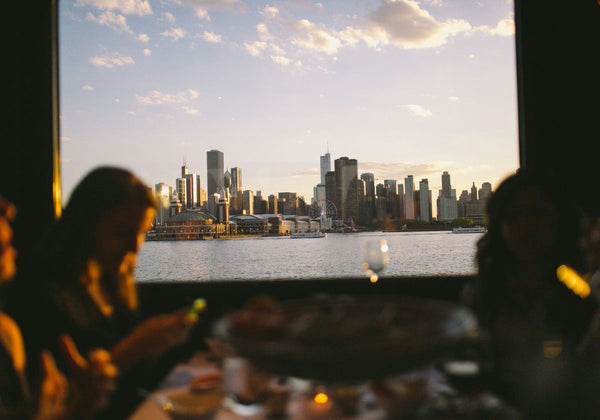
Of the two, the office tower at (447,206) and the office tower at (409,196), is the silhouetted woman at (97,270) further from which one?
the office tower at (409,196)

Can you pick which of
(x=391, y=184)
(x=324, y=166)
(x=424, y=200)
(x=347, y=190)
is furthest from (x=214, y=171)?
(x=424, y=200)

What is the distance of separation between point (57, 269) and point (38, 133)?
5.82ft

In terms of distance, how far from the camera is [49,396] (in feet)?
2.75

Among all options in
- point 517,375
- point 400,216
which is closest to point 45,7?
point 517,375

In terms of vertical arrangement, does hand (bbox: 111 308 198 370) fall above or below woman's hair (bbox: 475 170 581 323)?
below

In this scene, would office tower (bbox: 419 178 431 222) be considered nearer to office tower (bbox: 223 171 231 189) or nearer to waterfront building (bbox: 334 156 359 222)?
waterfront building (bbox: 334 156 359 222)

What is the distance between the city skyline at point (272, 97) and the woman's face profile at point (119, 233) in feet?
89.2

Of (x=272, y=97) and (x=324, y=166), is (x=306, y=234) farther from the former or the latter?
(x=272, y=97)

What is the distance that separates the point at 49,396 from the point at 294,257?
38.2m

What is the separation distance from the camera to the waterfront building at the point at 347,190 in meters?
17.0

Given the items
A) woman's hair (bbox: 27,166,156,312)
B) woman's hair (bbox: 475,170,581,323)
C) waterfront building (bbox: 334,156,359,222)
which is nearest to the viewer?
woman's hair (bbox: 27,166,156,312)

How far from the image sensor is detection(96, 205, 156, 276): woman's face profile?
4.49 feet

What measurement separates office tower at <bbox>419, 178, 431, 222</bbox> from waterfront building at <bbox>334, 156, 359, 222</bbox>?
9.84 ft

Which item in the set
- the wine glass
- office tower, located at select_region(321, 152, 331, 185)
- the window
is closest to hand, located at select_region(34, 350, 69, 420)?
the wine glass
